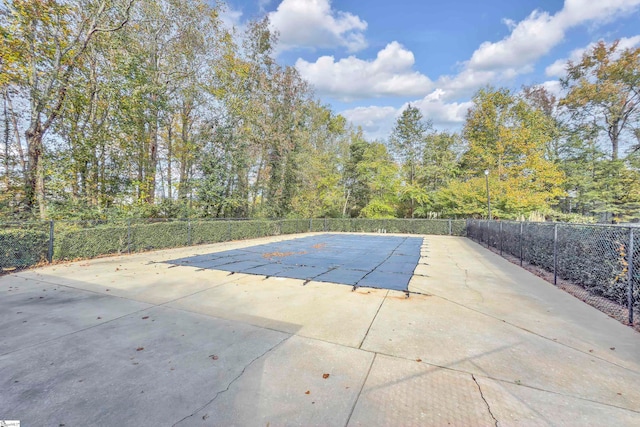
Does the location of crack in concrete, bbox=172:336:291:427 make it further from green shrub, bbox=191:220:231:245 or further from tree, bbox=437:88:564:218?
tree, bbox=437:88:564:218

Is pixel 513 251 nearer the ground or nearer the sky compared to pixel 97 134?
nearer the ground

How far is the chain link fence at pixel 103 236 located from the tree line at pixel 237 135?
165cm

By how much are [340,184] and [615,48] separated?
20019mm

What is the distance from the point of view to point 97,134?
9.62 meters

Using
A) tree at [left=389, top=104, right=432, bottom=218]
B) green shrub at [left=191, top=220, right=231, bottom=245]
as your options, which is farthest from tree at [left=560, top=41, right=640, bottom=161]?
green shrub at [left=191, top=220, right=231, bottom=245]

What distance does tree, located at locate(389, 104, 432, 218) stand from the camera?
23906mm

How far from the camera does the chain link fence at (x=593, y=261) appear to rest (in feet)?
10.7

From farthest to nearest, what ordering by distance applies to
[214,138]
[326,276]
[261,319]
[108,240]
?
[214,138]
[108,240]
[326,276]
[261,319]

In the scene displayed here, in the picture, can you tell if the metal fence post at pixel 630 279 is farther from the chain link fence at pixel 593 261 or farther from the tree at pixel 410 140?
the tree at pixel 410 140

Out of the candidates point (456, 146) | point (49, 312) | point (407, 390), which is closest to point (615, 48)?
point (456, 146)

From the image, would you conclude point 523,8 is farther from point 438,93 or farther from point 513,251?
point 438,93

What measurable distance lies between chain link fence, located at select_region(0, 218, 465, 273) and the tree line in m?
1.65

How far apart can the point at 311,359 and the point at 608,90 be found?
25607 mm

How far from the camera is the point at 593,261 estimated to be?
13.8ft
